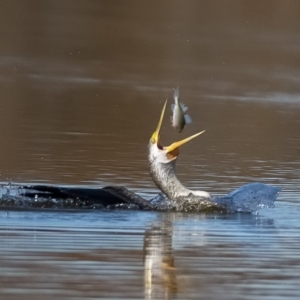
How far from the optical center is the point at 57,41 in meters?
30.0

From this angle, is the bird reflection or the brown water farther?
the brown water

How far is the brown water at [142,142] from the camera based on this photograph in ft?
28.0

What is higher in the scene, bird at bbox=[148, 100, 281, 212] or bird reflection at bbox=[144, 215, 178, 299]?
bird at bbox=[148, 100, 281, 212]

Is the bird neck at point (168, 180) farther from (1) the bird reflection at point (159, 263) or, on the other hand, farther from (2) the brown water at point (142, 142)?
(1) the bird reflection at point (159, 263)

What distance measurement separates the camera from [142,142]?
627 inches

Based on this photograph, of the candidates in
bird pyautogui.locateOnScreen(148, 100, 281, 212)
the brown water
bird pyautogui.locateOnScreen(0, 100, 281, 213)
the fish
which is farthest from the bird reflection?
the fish

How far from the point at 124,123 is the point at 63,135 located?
1.98 m

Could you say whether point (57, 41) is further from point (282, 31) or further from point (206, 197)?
point (206, 197)

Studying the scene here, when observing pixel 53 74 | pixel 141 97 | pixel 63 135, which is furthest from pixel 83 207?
pixel 53 74

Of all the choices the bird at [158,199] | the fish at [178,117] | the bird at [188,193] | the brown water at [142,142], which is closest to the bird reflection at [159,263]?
the brown water at [142,142]

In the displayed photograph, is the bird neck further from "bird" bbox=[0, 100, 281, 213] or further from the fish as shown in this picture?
the fish

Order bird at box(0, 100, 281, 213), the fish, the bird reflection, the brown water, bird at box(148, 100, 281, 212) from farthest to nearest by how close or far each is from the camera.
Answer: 1. bird at box(148, 100, 281, 212)
2. the fish
3. bird at box(0, 100, 281, 213)
4. the brown water
5. the bird reflection

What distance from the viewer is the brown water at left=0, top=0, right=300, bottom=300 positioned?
855cm

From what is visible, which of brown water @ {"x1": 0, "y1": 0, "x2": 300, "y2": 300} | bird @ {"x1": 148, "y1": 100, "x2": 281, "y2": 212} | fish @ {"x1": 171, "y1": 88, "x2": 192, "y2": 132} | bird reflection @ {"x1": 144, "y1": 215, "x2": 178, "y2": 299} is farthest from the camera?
bird @ {"x1": 148, "y1": 100, "x2": 281, "y2": 212}
